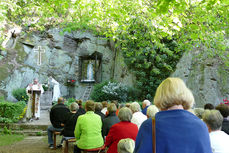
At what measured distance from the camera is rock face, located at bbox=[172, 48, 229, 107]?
10.4 metres

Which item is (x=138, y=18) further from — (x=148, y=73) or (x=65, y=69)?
(x=65, y=69)

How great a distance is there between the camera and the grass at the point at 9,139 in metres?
7.19

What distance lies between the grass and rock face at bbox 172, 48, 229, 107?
8.12 metres

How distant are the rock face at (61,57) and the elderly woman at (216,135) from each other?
1400cm

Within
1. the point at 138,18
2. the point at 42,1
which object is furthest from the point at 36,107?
the point at 138,18

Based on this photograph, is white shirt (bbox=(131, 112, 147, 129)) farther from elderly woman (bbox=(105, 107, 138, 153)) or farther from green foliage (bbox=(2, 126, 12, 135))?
green foliage (bbox=(2, 126, 12, 135))

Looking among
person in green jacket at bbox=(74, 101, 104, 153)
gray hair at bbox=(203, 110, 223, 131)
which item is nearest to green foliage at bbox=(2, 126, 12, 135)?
person in green jacket at bbox=(74, 101, 104, 153)

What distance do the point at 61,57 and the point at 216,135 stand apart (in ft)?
54.6

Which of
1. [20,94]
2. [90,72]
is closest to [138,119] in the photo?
[20,94]

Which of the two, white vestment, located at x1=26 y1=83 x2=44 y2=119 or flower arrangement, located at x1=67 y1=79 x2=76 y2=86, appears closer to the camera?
white vestment, located at x1=26 y1=83 x2=44 y2=119

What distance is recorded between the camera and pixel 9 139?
7.73 m

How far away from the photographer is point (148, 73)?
14.2 meters

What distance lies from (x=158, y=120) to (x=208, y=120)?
124 cm

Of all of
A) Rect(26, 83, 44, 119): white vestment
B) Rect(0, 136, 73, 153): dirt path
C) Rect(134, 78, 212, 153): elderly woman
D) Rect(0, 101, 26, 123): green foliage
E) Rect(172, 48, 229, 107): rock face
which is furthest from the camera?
Rect(172, 48, 229, 107): rock face
